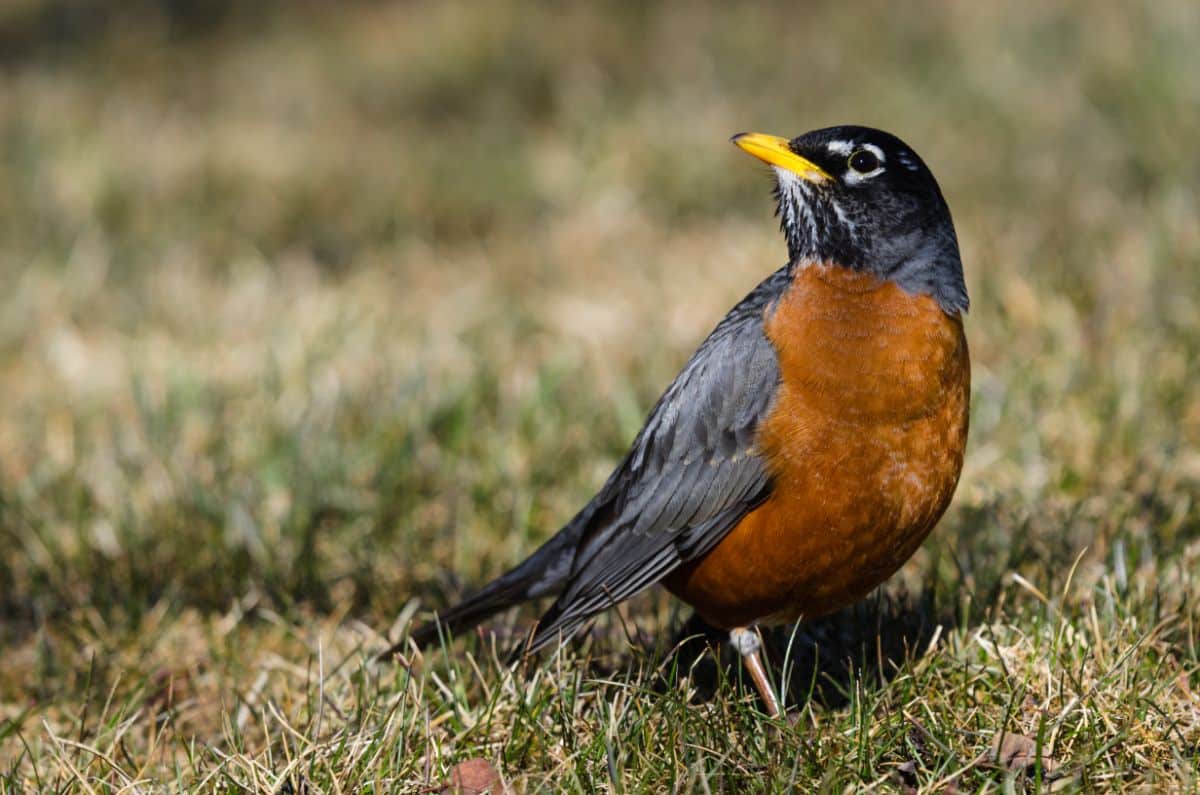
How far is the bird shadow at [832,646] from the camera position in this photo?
3617mm

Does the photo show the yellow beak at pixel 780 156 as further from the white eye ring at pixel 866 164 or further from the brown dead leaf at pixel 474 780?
the brown dead leaf at pixel 474 780

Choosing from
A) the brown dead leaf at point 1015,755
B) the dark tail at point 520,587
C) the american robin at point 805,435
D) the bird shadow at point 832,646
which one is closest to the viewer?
the brown dead leaf at point 1015,755

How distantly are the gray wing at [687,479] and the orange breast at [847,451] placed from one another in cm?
5

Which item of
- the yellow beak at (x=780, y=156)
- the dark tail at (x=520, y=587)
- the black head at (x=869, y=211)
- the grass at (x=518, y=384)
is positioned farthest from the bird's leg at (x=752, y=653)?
the yellow beak at (x=780, y=156)

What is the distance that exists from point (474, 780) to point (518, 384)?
2.65 metres

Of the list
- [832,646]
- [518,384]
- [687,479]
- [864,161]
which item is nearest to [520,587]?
[687,479]

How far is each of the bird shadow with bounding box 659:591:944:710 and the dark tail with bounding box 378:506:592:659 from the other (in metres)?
0.36

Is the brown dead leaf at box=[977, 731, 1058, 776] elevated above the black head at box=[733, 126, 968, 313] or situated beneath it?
situated beneath

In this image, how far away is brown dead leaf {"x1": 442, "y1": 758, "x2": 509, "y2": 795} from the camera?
9.97 ft

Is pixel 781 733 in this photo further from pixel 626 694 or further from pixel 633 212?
pixel 633 212

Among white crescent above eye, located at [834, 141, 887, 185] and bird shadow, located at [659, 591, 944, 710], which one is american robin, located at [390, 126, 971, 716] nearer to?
white crescent above eye, located at [834, 141, 887, 185]

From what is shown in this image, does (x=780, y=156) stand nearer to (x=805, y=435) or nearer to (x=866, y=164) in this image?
(x=866, y=164)

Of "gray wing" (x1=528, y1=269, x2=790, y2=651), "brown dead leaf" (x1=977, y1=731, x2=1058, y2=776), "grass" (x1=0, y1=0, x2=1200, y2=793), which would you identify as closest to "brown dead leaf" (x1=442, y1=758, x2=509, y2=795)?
"grass" (x1=0, y1=0, x2=1200, y2=793)

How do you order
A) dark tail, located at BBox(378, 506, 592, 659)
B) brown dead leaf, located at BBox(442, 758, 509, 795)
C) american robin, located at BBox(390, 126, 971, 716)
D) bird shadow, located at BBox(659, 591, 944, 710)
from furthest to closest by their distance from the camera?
1. dark tail, located at BBox(378, 506, 592, 659)
2. bird shadow, located at BBox(659, 591, 944, 710)
3. american robin, located at BBox(390, 126, 971, 716)
4. brown dead leaf, located at BBox(442, 758, 509, 795)
